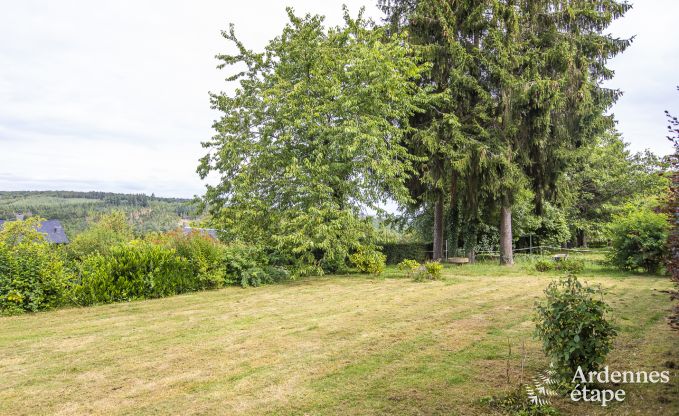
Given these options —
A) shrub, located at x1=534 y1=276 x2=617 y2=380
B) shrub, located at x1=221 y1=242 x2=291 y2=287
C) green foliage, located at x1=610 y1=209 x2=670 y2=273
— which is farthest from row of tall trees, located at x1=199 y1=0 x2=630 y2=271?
shrub, located at x1=534 y1=276 x2=617 y2=380

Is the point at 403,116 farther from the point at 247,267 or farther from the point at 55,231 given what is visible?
the point at 55,231

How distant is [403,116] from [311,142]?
3.64m

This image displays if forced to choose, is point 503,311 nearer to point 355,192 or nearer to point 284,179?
point 355,192

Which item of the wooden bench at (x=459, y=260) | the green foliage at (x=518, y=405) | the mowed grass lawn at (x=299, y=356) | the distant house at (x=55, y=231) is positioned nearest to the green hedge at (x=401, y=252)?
the wooden bench at (x=459, y=260)

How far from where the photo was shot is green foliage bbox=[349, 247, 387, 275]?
42.5ft

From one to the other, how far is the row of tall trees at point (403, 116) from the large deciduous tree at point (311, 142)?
0.16 feet

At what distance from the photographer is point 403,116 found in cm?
1402

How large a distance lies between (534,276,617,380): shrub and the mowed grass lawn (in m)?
0.36

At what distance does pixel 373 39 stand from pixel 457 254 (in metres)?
10.2

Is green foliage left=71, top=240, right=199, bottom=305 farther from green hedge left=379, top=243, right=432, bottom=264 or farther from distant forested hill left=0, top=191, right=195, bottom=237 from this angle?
distant forested hill left=0, top=191, right=195, bottom=237

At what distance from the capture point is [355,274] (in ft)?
43.8

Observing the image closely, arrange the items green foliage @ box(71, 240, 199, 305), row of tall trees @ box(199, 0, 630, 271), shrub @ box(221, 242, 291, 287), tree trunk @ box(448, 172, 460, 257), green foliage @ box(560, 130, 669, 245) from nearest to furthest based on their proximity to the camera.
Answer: green foliage @ box(71, 240, 199, 305)
shrub @ box(221, 242, 291, 287)
row of tall trees @ box(199, 0, 630, 271)
tree trunk @ box(448, 172, 460, 257)
green foliage @ box(560, 130, 669, 245)

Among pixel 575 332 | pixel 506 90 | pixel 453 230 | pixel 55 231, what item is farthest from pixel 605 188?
pixel 55 231

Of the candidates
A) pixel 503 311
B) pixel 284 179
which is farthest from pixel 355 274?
pixel 503 311
